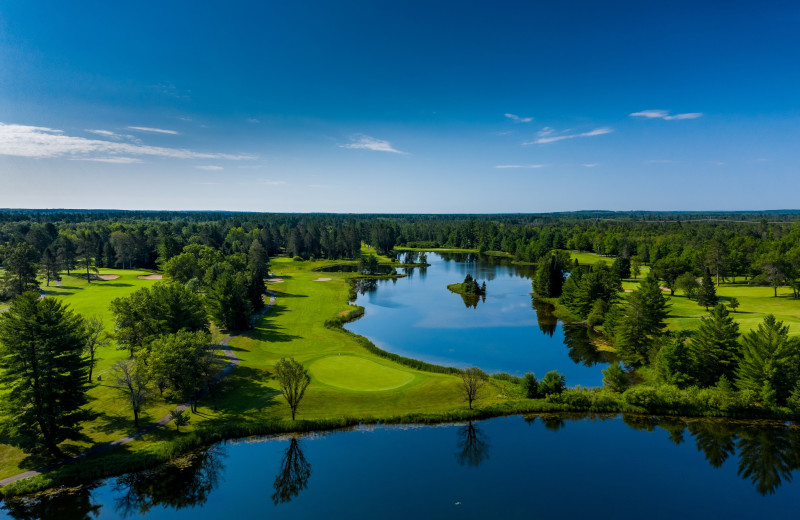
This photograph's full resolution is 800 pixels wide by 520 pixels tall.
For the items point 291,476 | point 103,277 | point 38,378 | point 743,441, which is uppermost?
point 38,378

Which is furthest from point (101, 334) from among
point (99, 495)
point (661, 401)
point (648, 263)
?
point (648, 263)

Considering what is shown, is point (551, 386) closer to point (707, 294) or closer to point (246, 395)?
point (246, 395)

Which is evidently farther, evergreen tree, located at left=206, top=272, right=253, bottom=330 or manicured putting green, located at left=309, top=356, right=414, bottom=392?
evergreen tree, located at left=206, top=272, right=253, bottom=330

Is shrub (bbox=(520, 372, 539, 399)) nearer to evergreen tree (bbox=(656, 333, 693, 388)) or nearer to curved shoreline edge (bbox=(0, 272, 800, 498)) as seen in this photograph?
curved shoreline edge (bbox=(0, 272, 800, 498))

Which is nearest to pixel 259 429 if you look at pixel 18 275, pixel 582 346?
pixel 582 346

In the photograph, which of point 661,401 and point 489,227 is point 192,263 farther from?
point 489,227

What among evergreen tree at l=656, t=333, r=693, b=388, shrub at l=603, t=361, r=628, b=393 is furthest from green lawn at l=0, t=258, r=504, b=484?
evergreen tree at l=656, t=333, r=693, b=388
